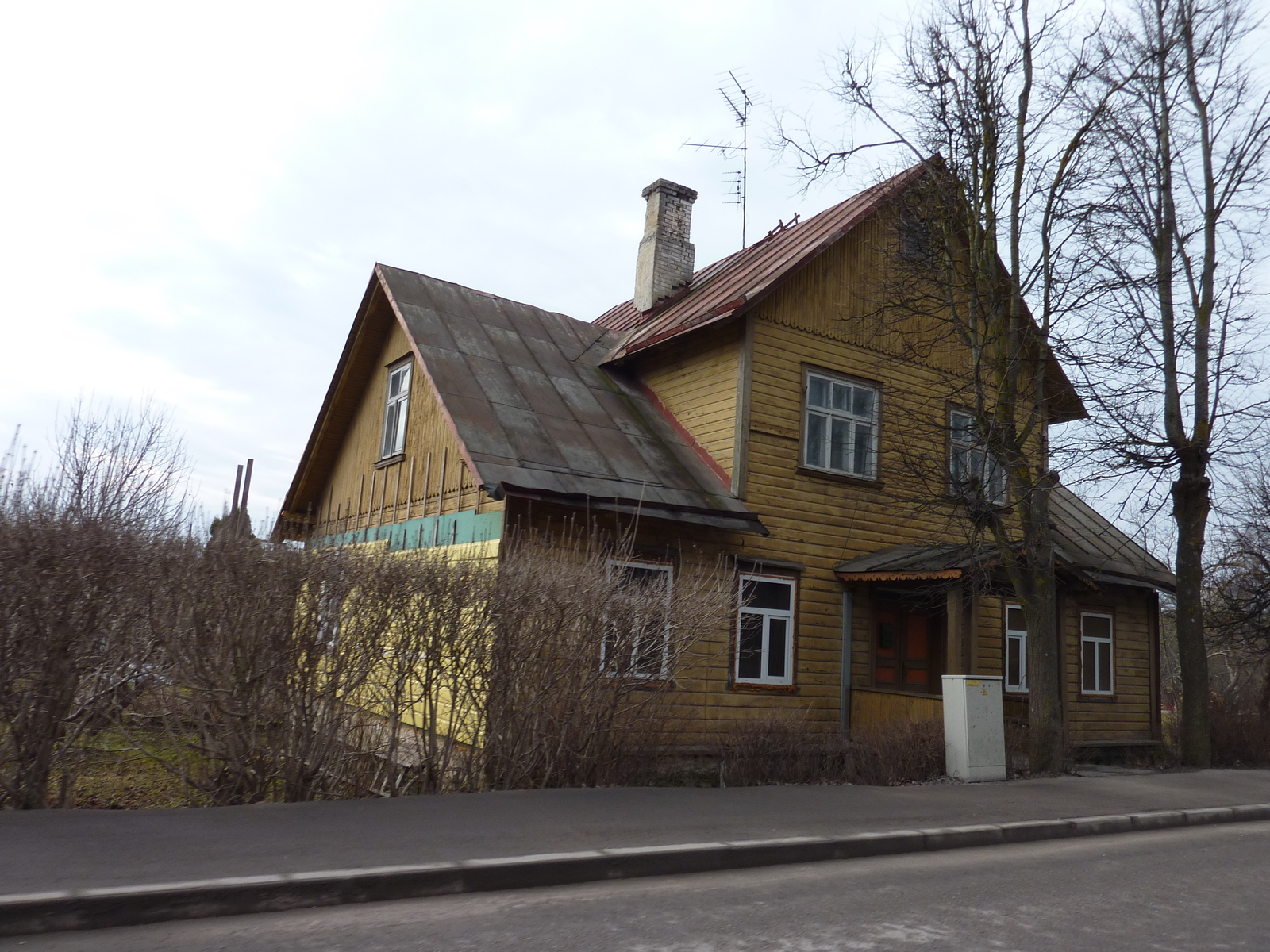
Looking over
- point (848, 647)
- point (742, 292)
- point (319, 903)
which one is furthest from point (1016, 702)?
point (319, 903)

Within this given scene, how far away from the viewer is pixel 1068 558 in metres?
14.8

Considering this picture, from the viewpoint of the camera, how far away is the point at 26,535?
6809 mm

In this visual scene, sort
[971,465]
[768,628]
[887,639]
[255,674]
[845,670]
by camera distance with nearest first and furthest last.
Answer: [255,674] → [768,628] → [845,670] → [887,639] → [971,465]

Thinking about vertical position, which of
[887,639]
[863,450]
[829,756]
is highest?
[863,450]

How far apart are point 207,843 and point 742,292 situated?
10600 mm

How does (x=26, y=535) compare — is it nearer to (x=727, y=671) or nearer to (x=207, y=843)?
(x=207, y=843)

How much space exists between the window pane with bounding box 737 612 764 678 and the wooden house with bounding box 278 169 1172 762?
0.04m

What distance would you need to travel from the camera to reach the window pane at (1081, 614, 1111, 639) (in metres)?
17.6

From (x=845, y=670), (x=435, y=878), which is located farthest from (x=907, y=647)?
(x=435, y=878)

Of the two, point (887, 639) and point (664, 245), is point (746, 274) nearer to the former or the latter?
point (664, 245)

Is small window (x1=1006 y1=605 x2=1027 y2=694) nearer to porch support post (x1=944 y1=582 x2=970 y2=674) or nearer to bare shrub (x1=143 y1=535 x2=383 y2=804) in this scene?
porch support post (x1=944 y1=582 x2=970 y2=674)

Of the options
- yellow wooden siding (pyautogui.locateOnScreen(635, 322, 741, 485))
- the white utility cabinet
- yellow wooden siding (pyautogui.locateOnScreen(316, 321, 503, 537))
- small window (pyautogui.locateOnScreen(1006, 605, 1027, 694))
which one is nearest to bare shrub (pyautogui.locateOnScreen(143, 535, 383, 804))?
yellow wooden siding (pyautogui.locateOnScreen(316, 321, 503, 537))

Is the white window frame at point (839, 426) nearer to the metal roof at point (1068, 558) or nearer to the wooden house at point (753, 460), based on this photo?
the wooden house at point (753, 460)

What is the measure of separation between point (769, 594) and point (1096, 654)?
7.58m
